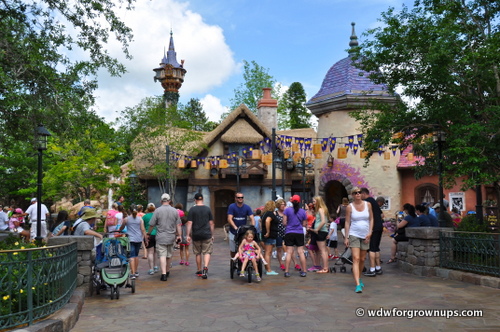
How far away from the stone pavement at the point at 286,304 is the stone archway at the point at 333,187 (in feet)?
46.7

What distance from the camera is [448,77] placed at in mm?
10242

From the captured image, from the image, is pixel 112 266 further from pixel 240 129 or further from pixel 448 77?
pixel 240 129

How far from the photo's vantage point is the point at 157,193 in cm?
3033

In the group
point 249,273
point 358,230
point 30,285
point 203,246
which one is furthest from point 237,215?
point 30,285

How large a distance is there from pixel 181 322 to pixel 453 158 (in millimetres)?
7756

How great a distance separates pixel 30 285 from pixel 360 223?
17.7ft

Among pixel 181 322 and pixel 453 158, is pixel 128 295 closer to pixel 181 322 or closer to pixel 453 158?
pixel 181 322

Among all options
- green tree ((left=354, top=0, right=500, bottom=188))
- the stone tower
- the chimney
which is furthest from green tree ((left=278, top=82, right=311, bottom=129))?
green tree ((left=354, top=0, right=500, bottom=188))

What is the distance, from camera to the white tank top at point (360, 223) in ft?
27.5

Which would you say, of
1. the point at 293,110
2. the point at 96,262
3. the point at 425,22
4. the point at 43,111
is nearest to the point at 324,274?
the point at 96,262

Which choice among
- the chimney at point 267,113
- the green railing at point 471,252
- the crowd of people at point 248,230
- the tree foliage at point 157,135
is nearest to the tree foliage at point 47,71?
the crowd of people at point 248,230

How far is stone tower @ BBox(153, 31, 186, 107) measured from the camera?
183 feet

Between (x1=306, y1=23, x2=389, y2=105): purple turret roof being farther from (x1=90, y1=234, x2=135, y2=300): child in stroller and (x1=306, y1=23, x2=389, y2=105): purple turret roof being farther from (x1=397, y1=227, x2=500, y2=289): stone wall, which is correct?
(x1=90, y1=234, x2=135, y2=300): child in stroller

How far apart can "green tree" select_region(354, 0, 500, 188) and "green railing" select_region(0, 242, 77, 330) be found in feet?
24.4
